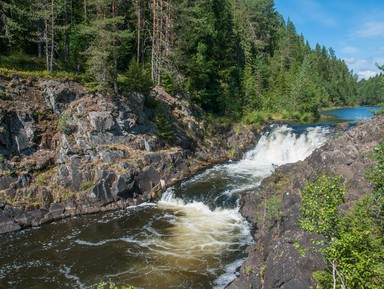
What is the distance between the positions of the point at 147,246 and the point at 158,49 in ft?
81.0

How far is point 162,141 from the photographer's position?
28234 millimetres

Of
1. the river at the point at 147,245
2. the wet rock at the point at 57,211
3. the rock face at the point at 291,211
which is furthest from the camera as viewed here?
the wet rock at the point at 57,211

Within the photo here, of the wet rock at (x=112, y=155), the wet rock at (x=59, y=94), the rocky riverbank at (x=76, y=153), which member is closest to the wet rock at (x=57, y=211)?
the rocky riverbank at (x=76, y=153)

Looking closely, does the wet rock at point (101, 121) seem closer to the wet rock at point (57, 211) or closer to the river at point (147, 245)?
the wet rock at point (57, 211)

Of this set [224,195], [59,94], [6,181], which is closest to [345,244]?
[224,195]

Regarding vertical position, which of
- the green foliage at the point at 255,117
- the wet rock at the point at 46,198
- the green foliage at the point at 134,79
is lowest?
the wet rock at the point at 46,198

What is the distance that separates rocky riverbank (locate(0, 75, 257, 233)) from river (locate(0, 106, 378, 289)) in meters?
1.37

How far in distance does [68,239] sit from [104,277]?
4.65 meters

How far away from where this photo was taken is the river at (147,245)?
1360cm

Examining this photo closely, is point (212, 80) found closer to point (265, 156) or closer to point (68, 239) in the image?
point (265, 156)

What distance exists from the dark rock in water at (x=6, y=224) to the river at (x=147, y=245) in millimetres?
441

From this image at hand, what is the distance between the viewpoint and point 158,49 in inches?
1364

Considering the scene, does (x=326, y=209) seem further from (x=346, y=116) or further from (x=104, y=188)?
(x=346, y=116)

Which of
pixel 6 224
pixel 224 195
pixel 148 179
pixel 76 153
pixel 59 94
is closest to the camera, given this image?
pixel 6 224
